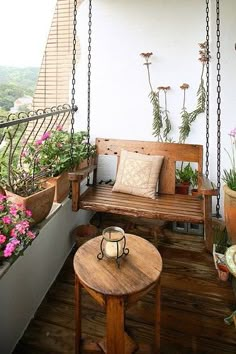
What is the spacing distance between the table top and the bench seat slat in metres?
0.59

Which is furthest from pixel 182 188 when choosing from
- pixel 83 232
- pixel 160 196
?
pixel 83 232

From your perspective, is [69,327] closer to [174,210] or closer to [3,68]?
[174,210]

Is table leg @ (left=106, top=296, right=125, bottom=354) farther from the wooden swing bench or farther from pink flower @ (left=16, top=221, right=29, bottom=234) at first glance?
Result: the wooden swing bench

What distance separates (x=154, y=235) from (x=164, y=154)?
0.77 meters

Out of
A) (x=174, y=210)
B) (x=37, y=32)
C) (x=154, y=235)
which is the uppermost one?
(x=37, y=32)

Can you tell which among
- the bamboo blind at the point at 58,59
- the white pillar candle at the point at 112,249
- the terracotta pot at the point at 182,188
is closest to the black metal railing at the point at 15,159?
the white pillar candle at the point at 112,249

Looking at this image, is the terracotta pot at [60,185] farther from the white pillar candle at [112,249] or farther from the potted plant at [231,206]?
the potted plant at [231,206]

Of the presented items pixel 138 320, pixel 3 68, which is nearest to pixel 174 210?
pixel 138 320

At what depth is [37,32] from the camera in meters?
2.81

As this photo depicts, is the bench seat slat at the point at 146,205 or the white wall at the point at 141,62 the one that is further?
the white wall at the point at 141,62

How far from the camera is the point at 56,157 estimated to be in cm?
224

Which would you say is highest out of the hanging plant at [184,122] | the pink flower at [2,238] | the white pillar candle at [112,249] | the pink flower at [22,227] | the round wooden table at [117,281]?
the hanging plant at [184,122]

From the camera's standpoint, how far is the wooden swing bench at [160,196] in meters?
2.00

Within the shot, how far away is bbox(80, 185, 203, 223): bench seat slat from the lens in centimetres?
201
